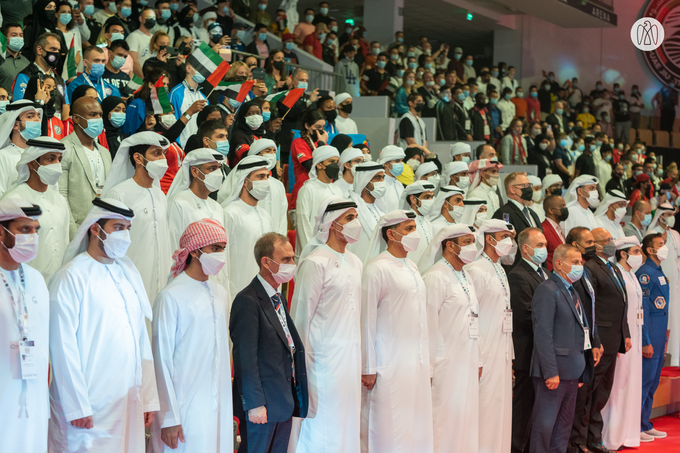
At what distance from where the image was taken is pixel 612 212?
9.42m

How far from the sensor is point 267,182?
586 cm

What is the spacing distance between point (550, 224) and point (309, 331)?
4001 mm

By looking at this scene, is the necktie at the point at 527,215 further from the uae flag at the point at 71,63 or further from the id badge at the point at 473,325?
the uae flag at the point at 71,63

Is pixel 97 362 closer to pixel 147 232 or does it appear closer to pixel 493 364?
pixel 147 232

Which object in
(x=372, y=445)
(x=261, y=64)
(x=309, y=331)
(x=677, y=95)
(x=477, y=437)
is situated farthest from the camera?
(x=677, y=95)

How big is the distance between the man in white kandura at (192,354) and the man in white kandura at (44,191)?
3.10 ft

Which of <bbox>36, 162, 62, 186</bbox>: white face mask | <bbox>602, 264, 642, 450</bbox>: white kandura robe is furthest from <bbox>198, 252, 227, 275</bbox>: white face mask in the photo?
<bbox>602, 264, 642, 450</bbox>: white kandura robe

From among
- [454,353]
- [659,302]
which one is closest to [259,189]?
[454,353]

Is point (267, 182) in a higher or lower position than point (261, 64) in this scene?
lower

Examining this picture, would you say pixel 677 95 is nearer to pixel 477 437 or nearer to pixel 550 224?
pixel 550 224

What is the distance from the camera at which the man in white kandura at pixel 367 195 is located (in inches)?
262

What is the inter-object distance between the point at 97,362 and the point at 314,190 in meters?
3.45

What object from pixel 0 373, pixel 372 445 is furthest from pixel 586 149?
pixel 0 373

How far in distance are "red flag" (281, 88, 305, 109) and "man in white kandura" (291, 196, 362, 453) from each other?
3.79m
